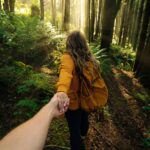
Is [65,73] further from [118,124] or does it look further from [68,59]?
[118,124]

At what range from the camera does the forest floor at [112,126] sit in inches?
208

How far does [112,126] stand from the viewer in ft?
21.8

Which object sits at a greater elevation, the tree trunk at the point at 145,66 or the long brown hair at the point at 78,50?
the long brown hair at the point at 78,50

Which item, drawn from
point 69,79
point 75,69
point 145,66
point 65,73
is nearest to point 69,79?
point 69,79

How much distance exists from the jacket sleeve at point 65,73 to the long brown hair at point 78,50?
0.33ft

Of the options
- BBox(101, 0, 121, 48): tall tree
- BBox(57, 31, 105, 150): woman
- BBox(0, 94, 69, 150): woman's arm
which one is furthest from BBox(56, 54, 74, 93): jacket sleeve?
BBox(101, 0, 121, 48): tall tree

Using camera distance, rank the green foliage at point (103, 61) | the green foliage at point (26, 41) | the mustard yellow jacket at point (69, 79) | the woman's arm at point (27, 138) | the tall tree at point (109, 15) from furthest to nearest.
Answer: the tall tree at point (109, 15) → the green foliage at point (103, 61) → the green foliage at point (26, 41) → the mustard yellow jacket at point (69, 79) → the woman's arm at point (27, 138)

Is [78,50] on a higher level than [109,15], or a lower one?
higher

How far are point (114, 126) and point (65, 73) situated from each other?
3675 millimetres

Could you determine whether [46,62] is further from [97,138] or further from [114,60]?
[114,60]

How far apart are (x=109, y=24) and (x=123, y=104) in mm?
6042

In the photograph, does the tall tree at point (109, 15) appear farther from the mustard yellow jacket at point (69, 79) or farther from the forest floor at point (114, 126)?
the mustard yellow jacket at point (69, 79)

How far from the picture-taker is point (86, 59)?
403cm

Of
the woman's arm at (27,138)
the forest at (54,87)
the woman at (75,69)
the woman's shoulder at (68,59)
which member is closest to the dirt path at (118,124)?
the forest at (54,87)
